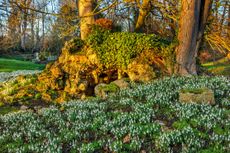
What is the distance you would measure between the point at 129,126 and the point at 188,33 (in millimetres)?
6505

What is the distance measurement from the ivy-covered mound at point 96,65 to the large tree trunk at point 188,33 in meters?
0.55

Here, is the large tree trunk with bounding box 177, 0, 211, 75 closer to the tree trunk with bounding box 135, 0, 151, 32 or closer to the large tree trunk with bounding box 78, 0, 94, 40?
the tree trunk with bounding box 135, 0, 151, 32

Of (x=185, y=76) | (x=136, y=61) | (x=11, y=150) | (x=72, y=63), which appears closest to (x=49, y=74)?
(x=72, y=63)

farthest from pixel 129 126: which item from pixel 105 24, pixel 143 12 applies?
pixel 143 12

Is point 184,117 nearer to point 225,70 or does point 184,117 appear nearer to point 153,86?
point 153,86

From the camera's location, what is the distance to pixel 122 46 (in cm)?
1334

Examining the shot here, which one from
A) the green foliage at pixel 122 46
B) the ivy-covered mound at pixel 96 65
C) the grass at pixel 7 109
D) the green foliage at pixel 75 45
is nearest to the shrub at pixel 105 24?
the ivy-covered mound at pixel 96 65

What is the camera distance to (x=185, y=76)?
11961 mm

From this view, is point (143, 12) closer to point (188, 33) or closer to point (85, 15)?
point (85, 15)

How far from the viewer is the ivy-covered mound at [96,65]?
12906 mm

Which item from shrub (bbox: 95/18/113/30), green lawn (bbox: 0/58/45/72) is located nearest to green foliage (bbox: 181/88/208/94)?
shrub (bbox: 95/18/113/30)

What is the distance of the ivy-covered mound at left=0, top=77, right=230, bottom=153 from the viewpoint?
621 centimetres

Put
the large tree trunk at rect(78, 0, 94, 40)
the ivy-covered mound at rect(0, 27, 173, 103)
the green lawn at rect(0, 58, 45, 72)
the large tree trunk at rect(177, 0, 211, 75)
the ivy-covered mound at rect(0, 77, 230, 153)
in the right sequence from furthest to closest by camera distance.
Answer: the green lawn at rect(0, 58, 45, 72), the large tree trunk at rect(78, 0, 94, 40), the ivy-covered mound at rect(0, 27, 173, 103), the large tree trunk at rect(177, 0, 211, 75), the ivy-covered mound at rect(0, 77, 230, 153)

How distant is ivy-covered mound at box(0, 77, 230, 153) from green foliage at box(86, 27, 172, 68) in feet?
9.99
